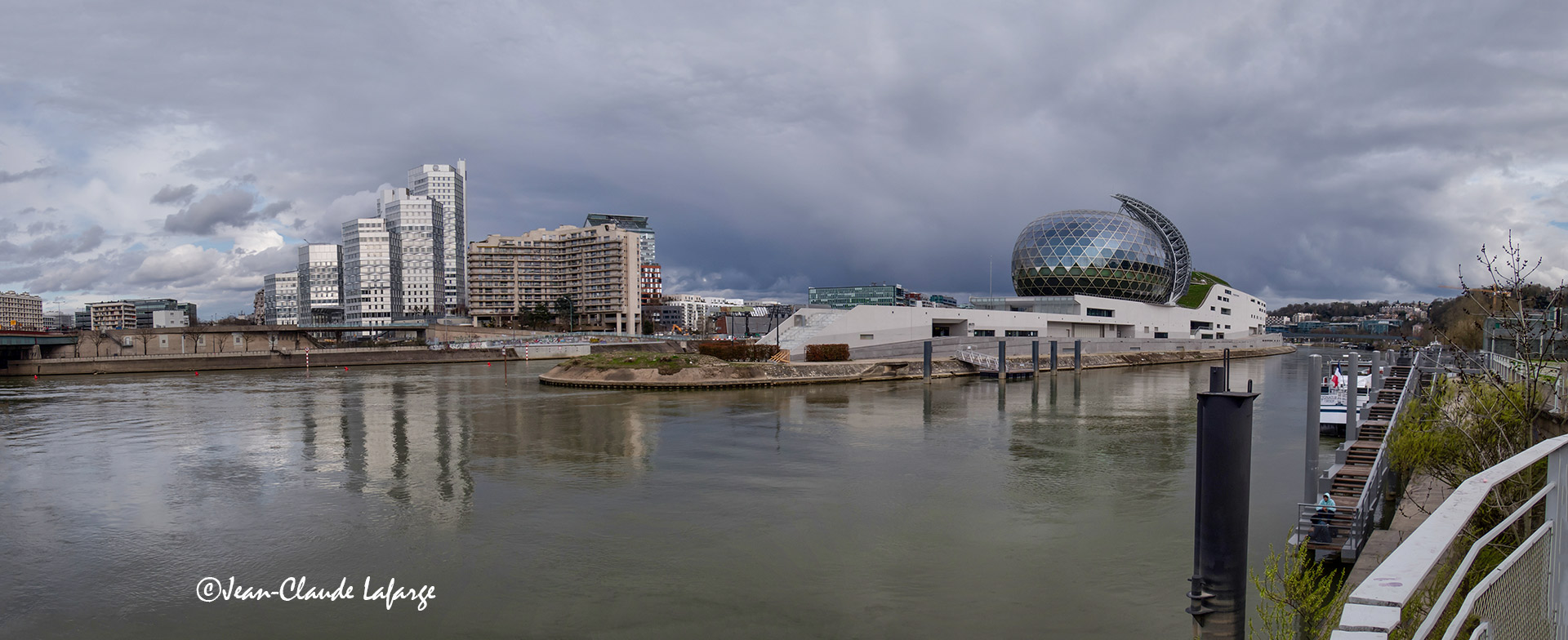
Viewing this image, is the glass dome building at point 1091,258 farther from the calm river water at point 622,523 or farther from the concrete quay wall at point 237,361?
the concrete quay wall at point 237,361

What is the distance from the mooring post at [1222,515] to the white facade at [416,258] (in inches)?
6012

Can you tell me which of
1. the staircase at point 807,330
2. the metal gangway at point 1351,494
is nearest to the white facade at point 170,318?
the staircase at point 807,330

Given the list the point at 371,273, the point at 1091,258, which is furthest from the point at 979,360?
the point at 371,273

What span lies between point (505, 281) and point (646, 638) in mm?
136589

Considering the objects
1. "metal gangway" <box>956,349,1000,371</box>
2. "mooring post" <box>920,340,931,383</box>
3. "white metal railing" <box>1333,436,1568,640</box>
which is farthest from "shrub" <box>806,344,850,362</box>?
"white metal railing" <box>1333,436,1568,640</box>

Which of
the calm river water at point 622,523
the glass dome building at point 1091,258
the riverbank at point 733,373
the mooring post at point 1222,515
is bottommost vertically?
the calm river water at point 622,523

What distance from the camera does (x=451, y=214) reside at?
170 meters

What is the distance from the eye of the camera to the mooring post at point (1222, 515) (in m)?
5.43

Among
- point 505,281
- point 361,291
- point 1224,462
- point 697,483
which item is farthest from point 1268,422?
point 361,291

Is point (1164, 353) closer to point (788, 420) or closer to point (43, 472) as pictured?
point (788, 420)

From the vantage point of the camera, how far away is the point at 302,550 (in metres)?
11.9

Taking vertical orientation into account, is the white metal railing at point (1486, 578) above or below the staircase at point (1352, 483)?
above

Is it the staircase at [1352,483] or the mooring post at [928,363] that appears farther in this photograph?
the mooring post at [928,363]

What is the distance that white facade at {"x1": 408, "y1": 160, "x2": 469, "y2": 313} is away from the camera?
16062 centimetres
